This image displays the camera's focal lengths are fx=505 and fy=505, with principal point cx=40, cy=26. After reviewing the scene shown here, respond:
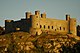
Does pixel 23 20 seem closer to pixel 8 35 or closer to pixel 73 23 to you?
pixel 8 35

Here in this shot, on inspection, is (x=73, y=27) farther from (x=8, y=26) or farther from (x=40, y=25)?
(x=8, y=26)

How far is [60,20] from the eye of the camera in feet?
495

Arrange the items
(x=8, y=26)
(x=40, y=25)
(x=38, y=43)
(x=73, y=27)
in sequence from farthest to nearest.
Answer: (x=73, y=27) < (x=8, y=26) < (x=40, y=25) < (x=38, y=43)

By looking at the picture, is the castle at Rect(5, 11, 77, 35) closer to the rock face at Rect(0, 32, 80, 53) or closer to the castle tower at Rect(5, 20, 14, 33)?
the castle tower at Rect(5, 20, 14, 33)

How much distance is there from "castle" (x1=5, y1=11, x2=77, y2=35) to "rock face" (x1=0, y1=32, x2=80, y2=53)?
6.82ft

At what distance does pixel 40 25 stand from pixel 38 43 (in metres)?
6.89

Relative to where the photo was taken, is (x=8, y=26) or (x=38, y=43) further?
(x=8, y=26)

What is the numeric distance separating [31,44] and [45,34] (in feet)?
21.4

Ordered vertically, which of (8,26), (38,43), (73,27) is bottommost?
(38,43)

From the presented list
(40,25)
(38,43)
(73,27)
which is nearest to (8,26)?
(40,25)

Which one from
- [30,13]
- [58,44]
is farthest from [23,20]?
[58,44]

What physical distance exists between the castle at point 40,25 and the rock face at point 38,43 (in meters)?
2.08

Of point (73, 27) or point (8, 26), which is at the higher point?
point (8, 26)

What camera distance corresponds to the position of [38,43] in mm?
141875
